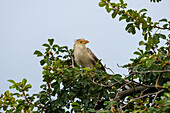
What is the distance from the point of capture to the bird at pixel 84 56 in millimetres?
6872

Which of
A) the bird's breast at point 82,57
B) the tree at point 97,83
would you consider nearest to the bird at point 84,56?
the bird's breast at point 82,57

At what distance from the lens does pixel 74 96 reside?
5121 millimetres

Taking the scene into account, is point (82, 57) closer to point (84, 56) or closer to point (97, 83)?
point (84, 56)

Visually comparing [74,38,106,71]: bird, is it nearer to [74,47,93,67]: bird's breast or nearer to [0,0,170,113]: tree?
[74,47,93,67]: bird's breast

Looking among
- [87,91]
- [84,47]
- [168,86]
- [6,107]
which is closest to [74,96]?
[87,91]

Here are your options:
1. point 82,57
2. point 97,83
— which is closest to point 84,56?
point 82,57

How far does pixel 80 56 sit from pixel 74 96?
1.94 meters

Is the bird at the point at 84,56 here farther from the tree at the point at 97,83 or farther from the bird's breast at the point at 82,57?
the tree at the point at 97,83

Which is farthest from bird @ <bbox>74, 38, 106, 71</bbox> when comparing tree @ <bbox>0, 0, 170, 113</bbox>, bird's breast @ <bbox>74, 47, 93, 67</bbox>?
tree @ <bbox>0, 0, 170, 113</bbox>

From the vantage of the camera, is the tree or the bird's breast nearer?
the tree

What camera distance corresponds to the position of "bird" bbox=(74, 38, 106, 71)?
687 cm

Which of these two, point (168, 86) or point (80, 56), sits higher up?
point (80, 56)

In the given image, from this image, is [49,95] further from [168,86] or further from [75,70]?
[168,86]

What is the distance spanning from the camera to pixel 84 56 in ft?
23.5
